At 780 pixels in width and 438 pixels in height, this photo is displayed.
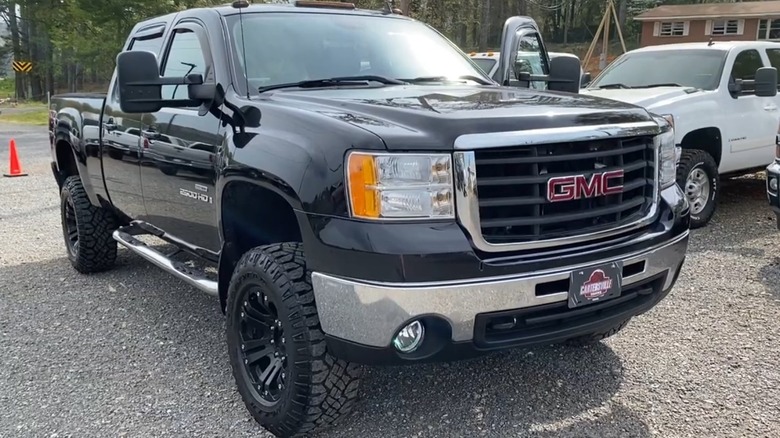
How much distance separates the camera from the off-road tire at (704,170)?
21.7 ft

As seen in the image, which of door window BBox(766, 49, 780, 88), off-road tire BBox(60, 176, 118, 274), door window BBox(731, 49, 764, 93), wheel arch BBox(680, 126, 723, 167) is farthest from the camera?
door window BBox(766, 49, 780, 88)

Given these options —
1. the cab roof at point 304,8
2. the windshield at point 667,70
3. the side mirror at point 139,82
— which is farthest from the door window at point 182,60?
the windshield at point 667,70

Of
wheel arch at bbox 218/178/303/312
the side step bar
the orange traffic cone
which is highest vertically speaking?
wheel arch at bbox 218/178/303/312

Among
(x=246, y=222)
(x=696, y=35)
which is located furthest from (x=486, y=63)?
(x=696, y=35)

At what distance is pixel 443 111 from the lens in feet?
9.14

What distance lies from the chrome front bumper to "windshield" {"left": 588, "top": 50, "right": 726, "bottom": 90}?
18.2 ft

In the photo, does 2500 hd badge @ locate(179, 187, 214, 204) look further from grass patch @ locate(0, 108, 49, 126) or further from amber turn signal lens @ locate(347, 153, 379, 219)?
grass patch @ locate(0, 108, 49, 126)

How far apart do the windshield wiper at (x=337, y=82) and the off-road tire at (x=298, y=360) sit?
3.22ft

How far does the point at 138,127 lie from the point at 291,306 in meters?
2.12

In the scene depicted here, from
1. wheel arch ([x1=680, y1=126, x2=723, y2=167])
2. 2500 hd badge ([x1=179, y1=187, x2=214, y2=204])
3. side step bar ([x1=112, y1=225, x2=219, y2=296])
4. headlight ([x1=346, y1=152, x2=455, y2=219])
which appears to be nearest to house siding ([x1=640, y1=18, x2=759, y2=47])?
wheel arch ([x1=680, y1=126, x2=723, y2=167])

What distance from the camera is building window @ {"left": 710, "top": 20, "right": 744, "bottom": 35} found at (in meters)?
36.3

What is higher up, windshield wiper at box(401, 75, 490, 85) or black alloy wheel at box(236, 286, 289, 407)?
windshield wiper at box(401, 75, 490, 85)

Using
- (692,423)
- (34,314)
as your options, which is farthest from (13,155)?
(692,423)

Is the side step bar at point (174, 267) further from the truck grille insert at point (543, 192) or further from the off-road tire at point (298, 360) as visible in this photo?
the truck grille insert at point (543, 192)
